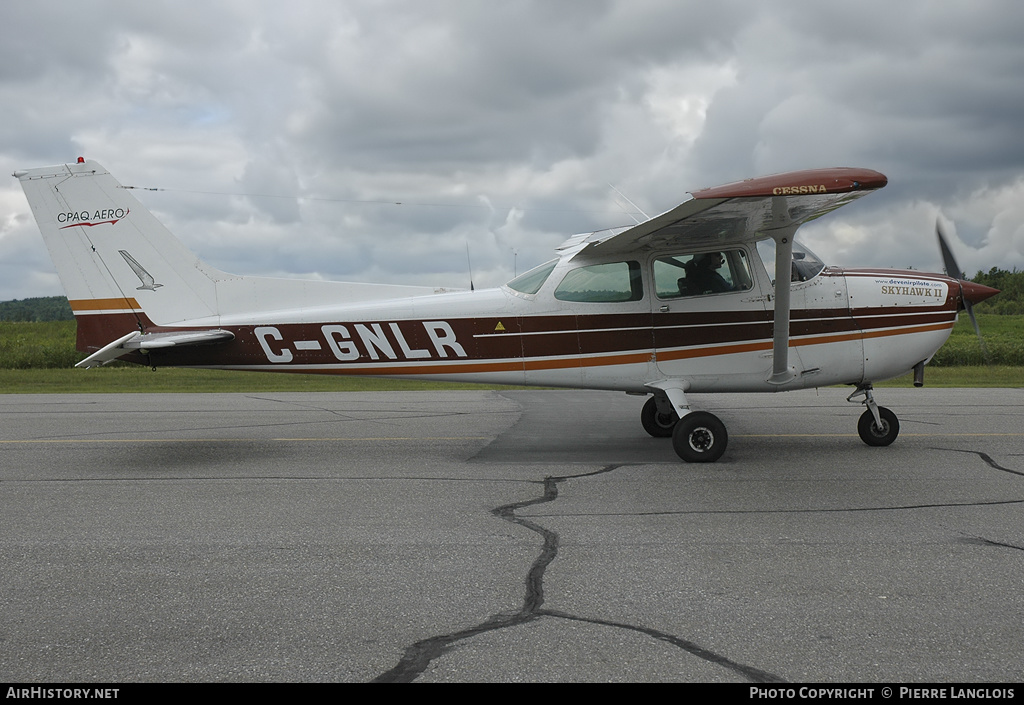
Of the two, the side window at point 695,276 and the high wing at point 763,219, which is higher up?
the high wing at point 763,219

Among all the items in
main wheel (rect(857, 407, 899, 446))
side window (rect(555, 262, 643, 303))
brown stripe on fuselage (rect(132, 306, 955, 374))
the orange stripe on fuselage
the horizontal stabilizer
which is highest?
side window (rect(555, 262, 643, 303))

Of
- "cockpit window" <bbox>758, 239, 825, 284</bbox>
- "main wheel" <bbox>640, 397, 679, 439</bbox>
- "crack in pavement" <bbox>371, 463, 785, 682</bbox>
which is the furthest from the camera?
"main wheel" <bbox>640, 397, 679, 439</bbox>

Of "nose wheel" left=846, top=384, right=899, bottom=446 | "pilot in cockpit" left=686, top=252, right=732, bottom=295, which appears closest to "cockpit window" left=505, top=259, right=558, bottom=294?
"pilot in cockpit" left=686, top=252, right=732, bottom=295

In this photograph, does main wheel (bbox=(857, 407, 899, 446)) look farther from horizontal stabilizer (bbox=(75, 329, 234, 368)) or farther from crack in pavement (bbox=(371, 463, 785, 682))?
horizontal stabilizer (bbox=(75, 329, 234, 368))

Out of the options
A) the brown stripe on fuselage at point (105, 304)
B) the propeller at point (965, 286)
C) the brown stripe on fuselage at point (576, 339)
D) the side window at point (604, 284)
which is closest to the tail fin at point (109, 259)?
the brown stripe on fuselage at point (105, 304)

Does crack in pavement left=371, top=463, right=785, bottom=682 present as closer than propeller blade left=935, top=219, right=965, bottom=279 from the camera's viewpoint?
Yes

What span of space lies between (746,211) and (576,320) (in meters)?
2.17

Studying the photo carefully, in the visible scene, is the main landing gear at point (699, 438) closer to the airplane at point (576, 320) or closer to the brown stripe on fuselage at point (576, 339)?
the airplane at point (576, 320)

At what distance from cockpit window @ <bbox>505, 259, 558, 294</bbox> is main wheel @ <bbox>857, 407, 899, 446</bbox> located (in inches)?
151

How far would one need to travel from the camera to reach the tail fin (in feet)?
29.6

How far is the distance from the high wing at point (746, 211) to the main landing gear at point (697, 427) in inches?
64.3

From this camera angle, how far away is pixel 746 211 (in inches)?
305

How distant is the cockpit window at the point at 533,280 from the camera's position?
30.1ft

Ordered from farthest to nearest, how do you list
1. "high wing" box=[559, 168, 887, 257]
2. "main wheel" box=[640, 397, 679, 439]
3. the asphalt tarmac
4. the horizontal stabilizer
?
1. "main wheel" box=[640, 397, 679, 439]
2. the horizontal stabilizer
3. "high wing" box=[559, 168, 887, 257]
4. the asphalt tarmac
